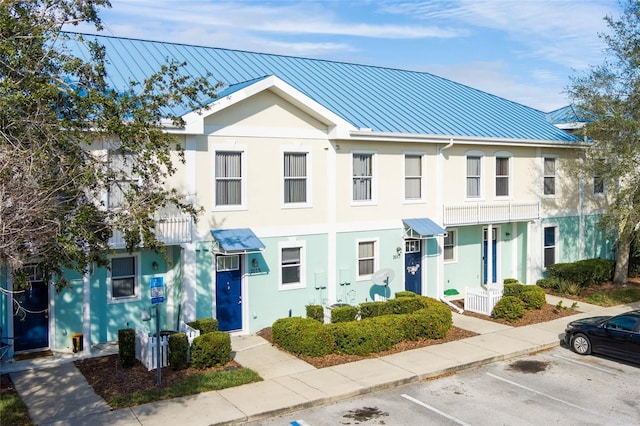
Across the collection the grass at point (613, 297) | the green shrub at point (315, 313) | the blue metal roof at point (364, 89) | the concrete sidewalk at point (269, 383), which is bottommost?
the concrete sidewalk at point (269, 383)

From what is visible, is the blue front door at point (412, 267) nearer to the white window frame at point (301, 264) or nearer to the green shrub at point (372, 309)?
the green shrub at point (372, 309)

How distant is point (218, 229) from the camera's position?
56.4 ft

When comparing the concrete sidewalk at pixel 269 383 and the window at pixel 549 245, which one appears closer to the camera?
the concrete sidewalk at pixel 269 383

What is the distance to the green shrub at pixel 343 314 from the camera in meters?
17.2

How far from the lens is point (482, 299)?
20453 millimetres

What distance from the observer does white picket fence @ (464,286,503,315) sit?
20.2 meters

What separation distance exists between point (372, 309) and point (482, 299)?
4695mm

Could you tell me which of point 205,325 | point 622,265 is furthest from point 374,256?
point 622,265

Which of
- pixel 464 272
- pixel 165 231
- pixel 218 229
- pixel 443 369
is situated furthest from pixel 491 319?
pixel 165 231

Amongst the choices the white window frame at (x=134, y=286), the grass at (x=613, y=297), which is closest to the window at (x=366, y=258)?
the white window frame at (x=134, y=286)

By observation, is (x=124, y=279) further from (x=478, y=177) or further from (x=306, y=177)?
(x=478, y=177)

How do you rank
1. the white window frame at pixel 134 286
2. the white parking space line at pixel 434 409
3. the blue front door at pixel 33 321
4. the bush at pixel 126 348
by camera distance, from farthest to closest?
1. the white window frame at pixel 134 286
2. the blue front door at pixel 33 321
3. the bush at pixel 126 348
4. the white parking space line at pixel 434 409

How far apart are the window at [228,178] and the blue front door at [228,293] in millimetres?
1627

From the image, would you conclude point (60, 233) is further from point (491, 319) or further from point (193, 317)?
point (491, 319)
